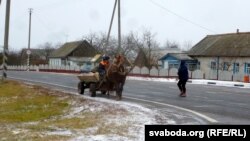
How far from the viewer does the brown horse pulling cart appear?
59.4 ft

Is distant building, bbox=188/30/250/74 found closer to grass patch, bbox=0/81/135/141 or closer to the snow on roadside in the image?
grass patch, bbox=0/81/135/141

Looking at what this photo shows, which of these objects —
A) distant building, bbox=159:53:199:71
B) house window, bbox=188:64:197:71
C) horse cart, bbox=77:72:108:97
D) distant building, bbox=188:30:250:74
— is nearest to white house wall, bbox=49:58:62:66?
distant building, bbox=159:53:199:71

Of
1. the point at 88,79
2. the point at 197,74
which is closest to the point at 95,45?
the point at 197,74

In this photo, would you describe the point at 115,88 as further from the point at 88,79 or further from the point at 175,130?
the point at 175,130

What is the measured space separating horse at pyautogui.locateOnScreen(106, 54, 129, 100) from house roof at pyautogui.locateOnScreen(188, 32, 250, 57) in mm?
42133

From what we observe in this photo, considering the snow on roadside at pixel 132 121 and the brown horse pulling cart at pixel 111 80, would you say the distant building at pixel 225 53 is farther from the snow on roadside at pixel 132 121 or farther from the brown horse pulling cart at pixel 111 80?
the snow on roadside at pixel 132 121

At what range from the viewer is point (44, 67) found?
9131 cm

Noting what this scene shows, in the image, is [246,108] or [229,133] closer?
[229,133]

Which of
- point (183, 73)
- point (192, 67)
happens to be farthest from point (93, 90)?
point (192, 67)

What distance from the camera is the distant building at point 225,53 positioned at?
5936 centimetres

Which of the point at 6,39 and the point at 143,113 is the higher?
the point at 6,39

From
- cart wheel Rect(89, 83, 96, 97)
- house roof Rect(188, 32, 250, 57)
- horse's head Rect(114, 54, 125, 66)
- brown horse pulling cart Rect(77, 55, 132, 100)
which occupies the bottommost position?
cart wheel Rect(89, 83, 96, 97)

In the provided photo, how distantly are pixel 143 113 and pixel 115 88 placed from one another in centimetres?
561

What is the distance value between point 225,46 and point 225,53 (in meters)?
1.99
